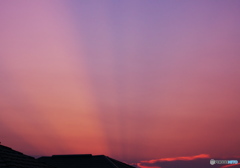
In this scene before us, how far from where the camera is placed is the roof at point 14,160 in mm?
Result: 14137

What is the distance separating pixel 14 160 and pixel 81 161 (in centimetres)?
2026

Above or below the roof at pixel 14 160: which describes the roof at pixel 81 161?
below

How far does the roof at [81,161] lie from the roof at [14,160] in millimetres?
15953

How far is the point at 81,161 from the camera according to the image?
114 ft

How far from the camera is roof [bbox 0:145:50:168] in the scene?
14.1 metres

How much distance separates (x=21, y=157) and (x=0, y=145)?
1366 millimetres

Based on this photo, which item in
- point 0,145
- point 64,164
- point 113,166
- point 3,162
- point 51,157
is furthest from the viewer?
point 51,157

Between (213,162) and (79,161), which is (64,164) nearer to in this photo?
(79,161)

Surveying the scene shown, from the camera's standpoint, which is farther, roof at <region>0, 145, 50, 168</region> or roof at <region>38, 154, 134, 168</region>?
roof at <region>38, 154, 134, 168</region>

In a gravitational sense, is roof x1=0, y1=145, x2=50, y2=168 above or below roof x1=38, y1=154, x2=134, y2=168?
above

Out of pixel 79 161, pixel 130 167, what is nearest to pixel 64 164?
pixel 79 161

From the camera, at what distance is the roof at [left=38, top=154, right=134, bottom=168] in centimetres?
3291

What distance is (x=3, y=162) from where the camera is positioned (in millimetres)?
13984

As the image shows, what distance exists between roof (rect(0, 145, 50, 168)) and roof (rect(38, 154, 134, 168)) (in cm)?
1595
